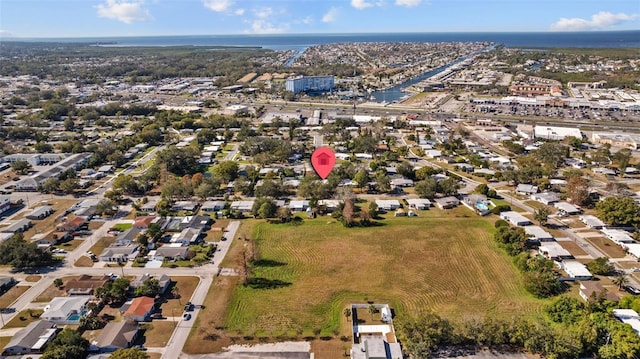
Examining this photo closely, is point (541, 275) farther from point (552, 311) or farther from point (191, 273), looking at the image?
A: point (191, 273)

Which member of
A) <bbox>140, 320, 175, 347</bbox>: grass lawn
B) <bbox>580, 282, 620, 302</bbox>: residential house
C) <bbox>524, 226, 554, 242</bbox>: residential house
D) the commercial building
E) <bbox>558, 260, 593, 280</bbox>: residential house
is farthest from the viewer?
the commercial building

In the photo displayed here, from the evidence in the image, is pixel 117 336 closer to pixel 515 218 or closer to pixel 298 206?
pixel 298 206

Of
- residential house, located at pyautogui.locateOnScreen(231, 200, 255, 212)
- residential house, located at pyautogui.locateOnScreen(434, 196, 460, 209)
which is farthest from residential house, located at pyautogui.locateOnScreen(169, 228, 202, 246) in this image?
residential house, located at pyautogui.locateOnScreen(434, 196, 460, 209)

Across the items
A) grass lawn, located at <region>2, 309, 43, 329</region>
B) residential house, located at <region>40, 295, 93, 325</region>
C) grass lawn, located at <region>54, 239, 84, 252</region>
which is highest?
grass lawn, located at <region>54, 239, 84, 252</region>

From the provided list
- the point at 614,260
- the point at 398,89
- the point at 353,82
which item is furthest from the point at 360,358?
the point at 353,82

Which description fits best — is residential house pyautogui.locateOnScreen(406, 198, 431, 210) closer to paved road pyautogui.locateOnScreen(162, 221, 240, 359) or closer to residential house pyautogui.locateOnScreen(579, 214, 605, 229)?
residential house pyautogui.locateOnScreen(579, 214, 605, 229)

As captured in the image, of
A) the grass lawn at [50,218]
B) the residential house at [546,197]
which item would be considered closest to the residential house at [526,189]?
the residential house at [546,197]

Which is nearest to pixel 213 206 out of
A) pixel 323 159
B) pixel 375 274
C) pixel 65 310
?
pixel 323 159
